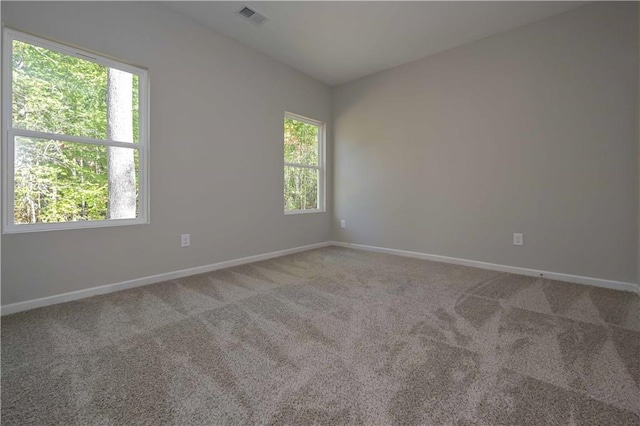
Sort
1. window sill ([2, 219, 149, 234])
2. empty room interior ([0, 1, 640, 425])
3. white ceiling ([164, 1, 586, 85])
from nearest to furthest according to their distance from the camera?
1. empty room interior ([0, 1, 640, 425])
2. window sill ([2, 219, 149, 234])
3. white ceiling ([164, 1, 586, 85])

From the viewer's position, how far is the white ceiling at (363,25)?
2.63m

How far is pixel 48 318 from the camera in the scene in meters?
1.90

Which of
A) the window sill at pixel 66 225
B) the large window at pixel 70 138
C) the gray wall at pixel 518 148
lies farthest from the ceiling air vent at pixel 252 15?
the window sill at pixel 66 225

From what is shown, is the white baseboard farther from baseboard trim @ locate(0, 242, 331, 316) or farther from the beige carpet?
the beige carpet

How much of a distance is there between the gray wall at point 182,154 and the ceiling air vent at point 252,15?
495 mm

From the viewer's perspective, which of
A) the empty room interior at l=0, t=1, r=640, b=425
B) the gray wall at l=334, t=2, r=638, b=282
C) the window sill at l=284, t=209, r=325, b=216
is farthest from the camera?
the window sill at l=284, t=209, r=325, b=216

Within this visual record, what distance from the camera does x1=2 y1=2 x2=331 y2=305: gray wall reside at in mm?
2113

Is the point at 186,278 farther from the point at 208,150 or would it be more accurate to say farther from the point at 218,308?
the point at 208,150

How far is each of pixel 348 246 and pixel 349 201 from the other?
Result: 0.73 meters

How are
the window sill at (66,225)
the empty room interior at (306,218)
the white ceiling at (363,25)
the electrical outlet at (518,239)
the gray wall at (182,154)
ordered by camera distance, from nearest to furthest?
1. the empty room interior at (306,218)
2. the window sill at (66,225)
3. the gray wall at (182,154)
4. the white ceiling at (363,25)
5. the electrical outlet at (518,239)

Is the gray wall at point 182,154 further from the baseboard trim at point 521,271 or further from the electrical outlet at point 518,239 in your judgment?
Answer: the electrical outlet at point 518,239

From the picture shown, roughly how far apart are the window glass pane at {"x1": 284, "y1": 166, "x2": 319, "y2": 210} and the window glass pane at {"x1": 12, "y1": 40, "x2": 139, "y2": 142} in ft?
6.50

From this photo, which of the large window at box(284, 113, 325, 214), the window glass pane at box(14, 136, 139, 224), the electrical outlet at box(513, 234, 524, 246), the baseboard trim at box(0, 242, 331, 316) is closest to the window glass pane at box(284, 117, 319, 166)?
the large window at box(284, 113, 325, 214)

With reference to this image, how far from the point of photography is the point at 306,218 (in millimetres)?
4309
